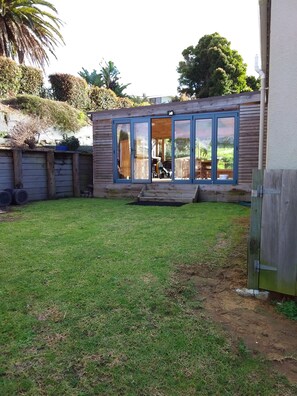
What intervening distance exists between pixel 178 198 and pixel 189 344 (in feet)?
21.0

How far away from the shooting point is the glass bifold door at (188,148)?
7816 mm

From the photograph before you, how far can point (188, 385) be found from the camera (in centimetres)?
135

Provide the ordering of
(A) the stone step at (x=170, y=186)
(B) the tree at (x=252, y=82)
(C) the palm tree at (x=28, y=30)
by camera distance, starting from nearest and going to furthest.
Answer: (A) the stone step at (x=170, y=186) → (C) the palm tree at (x=28, y=30) → (B) the tree at (x=252, y=82)

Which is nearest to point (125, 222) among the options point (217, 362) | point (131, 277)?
point (131, 277)

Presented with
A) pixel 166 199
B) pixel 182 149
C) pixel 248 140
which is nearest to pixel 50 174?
pixel 166 199

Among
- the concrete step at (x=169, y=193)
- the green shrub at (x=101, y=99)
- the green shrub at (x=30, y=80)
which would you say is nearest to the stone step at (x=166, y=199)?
the concrete step at (x=169, y=193)

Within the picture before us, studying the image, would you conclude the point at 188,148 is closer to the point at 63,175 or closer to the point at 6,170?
the point at 63,175

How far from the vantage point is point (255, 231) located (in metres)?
2.29

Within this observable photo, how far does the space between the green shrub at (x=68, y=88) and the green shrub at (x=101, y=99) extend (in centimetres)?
118

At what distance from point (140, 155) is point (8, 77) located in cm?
708

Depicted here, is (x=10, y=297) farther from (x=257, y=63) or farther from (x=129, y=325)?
(x=257, y=63)

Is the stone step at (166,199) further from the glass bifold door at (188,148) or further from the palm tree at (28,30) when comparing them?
the palm tree at (28,30)

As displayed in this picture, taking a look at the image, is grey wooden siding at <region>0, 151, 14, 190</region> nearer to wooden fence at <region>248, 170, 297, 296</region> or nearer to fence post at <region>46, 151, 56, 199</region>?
fence post at <region>46, 151, 56, 199</region>

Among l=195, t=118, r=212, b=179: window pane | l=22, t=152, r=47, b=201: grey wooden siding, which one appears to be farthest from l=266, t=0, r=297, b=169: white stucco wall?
l=22, t=152, r=47, b=201: grey wooden siding
